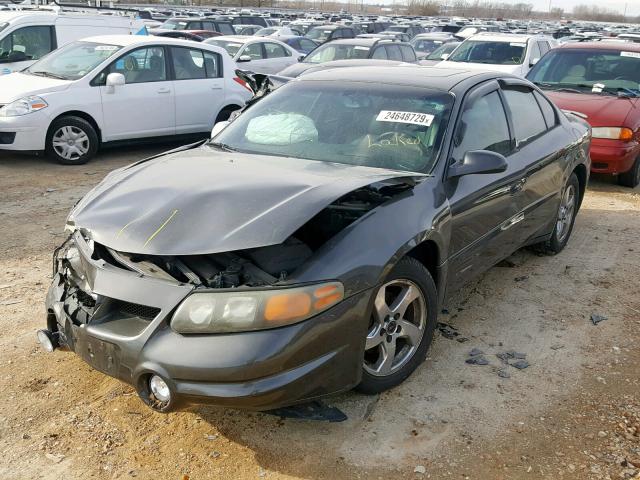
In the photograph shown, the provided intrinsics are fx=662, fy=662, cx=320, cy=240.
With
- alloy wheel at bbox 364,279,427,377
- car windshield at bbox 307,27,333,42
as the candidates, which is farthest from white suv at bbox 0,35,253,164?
car windshield at bbox 307,27,333,42

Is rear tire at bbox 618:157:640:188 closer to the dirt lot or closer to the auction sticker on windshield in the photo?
the dirt lot

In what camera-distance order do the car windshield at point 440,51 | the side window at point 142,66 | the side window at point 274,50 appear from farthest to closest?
the car windshield at point 440,51 → the side window at point 274,50 → the side window at point 142,66

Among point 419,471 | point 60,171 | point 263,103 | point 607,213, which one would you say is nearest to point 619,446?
point 419,471

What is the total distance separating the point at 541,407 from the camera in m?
3.43

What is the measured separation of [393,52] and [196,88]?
5.68m

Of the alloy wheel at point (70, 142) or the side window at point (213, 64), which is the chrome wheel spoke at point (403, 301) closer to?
the alloy wheel at point (70, 142)

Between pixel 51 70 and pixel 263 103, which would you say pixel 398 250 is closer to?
pixel 263 103

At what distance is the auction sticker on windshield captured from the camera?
3.96 metres

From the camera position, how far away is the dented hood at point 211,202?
9.53ft

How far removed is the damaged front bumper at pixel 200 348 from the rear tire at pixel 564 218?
315 centimetres

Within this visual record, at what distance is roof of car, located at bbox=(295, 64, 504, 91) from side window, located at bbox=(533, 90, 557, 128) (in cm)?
70

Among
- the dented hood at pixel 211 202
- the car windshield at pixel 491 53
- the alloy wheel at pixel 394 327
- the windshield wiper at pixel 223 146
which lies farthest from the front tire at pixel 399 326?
the car windshield at pixel 491 53

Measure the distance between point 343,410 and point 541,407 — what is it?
103 centimetres

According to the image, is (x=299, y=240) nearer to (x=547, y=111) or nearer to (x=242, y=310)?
(x=242, y=310)
